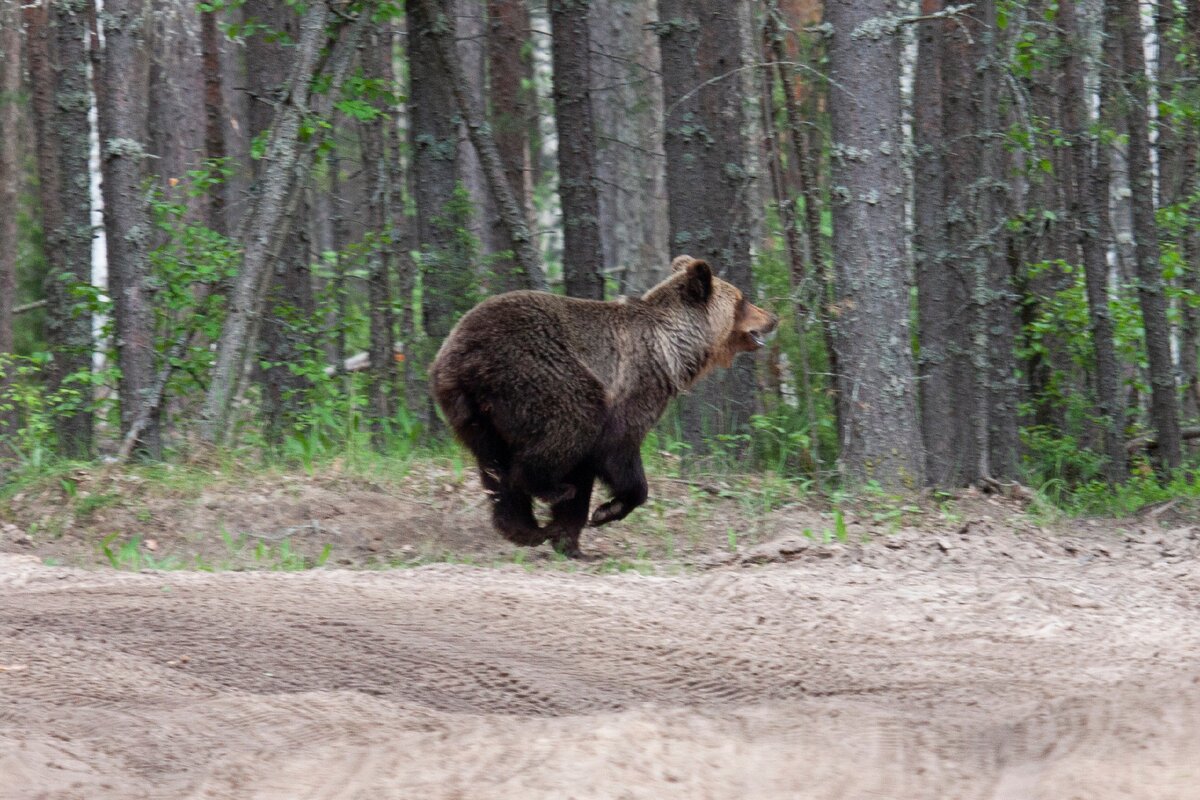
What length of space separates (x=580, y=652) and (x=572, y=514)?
2.68m

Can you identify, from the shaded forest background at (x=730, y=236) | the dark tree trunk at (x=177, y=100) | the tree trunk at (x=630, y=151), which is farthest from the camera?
the tree trunk at (x=630, y=151)

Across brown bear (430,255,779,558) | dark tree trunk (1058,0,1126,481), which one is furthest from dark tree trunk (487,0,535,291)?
brown bear (430,255,779,558)

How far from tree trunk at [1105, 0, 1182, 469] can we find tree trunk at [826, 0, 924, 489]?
394cm

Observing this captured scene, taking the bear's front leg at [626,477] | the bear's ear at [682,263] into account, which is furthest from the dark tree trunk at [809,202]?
the bear's front leg at [626,477]

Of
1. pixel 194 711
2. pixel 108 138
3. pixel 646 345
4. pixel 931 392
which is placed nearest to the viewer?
pixel 194 711

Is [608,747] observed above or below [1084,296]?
below

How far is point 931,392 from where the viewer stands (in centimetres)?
1277

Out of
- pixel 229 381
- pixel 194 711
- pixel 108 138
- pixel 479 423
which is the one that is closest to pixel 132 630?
pixel 194 711

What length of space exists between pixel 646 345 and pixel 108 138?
219 inches

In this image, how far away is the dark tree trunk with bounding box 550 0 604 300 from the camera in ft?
39.8

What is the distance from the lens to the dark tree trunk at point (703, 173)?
1233cm

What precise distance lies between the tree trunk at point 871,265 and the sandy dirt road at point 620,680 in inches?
72.5

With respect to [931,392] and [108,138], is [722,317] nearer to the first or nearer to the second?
[931,392]

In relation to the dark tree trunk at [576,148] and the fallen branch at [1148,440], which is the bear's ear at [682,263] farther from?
the fallen branch at [1148,440]
